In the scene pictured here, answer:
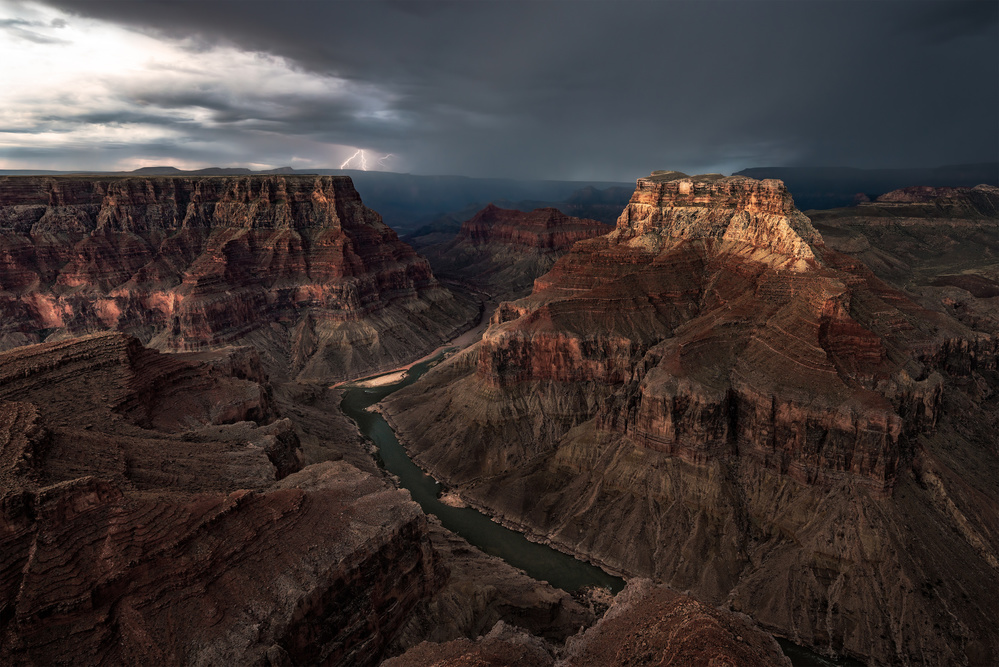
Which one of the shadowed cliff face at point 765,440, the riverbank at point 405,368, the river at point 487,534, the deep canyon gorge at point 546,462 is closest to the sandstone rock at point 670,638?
the deep canyon gorge at point 546,462

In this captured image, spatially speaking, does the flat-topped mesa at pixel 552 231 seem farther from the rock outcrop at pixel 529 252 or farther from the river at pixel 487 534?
the river at pixel 487 534

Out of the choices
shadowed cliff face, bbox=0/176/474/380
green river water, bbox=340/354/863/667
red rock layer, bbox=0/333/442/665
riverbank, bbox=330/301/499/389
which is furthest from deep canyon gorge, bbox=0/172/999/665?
riverbank, bbox=330/301/499/389

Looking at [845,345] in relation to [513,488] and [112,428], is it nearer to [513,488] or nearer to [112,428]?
[513,488]

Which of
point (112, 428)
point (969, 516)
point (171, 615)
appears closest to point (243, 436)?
point (112, 428)

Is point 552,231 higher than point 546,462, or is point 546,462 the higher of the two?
point 552,231

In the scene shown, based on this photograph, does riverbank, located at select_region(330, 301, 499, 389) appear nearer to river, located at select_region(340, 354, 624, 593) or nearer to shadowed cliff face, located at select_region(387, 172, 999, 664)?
river, located at select_region(340, 354, 624, 593)

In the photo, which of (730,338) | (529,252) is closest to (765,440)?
(730,338)

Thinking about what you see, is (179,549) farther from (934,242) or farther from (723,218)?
(934,242)
